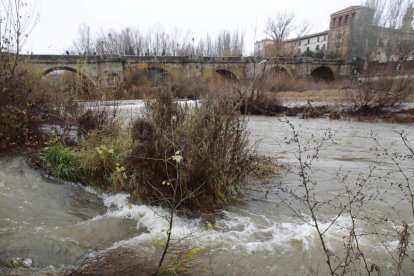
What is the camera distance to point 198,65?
35.7 m

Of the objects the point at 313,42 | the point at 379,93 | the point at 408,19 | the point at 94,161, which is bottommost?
the point at 94,161

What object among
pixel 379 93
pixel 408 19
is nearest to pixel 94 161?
pixel 379 93

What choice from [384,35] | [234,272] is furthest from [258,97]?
[384,35]

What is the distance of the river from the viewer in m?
3.70

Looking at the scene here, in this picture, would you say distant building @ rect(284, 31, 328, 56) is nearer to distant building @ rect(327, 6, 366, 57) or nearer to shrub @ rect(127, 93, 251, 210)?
distant building @ rect(327, 6, 366, 57)

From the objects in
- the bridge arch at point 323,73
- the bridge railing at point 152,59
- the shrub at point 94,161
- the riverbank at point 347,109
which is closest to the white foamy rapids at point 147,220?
the shrub at point 94,161

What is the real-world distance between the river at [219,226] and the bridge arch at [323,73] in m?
42.1

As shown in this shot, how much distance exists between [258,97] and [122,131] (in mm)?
13509

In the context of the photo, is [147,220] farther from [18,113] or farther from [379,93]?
[379,93]

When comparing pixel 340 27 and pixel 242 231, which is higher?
pixel 340 27

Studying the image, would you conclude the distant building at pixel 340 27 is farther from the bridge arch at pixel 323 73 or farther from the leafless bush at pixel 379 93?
the leafless bush at pixel 379 93

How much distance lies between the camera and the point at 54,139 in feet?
21.9

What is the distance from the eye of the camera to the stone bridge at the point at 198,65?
95.5 feet

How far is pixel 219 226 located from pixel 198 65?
108 ft
